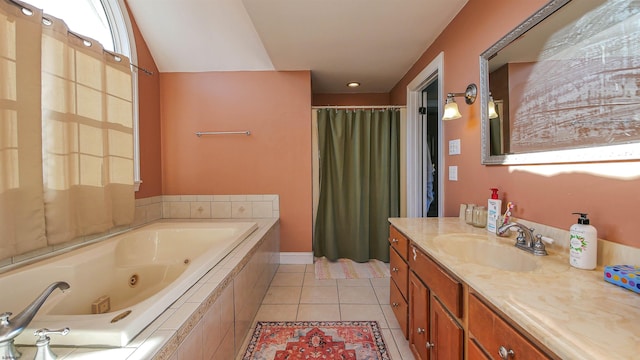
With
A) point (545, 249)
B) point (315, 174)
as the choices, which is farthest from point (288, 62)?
point (545, 249)

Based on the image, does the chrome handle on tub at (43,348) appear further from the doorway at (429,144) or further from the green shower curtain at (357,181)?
the doorway at (429,144)

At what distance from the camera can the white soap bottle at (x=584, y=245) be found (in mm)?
884

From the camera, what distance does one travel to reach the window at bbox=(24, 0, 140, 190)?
201 centimetres

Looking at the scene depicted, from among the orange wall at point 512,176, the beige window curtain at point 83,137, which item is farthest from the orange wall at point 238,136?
the orange wall at point 512,176

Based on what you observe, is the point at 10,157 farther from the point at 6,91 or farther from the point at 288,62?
the point at 288,62

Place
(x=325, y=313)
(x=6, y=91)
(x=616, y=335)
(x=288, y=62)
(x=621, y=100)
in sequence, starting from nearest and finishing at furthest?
(x=616, y=335) → (x=621, y=100) → (x=6, y=91) → (x=325, y=313) → (x=288, y=62)

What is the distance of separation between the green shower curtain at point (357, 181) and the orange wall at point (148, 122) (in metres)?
1.80

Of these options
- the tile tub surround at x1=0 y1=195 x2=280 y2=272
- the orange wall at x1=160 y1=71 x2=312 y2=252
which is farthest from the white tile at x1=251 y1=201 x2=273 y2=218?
the orange wall at x1=160 y1=71 x2=312 y2=252

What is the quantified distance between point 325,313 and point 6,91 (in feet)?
7.46

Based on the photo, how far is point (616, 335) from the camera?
55 cm

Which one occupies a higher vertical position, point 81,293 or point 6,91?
point 6,91

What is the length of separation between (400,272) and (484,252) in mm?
540

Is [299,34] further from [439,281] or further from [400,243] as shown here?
[439,281]

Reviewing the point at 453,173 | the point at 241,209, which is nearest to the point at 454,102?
the point at 453,173
